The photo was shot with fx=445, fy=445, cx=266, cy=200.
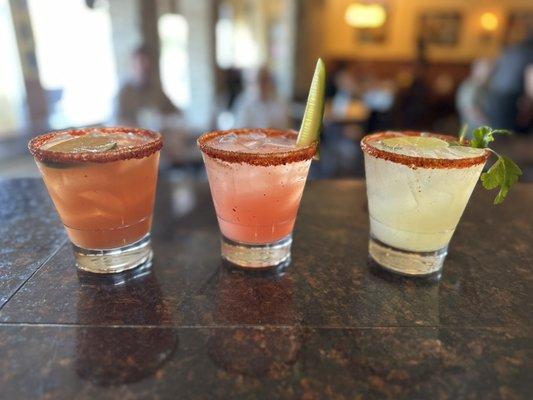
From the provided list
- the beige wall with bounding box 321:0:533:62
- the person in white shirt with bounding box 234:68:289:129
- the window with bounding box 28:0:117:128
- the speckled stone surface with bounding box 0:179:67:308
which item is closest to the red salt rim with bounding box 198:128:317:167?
the speckled stone surface with bounding box 0:179:67:308

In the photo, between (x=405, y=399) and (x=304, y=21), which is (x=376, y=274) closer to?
(x=405, y=399)

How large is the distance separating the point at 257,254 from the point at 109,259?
0.26 m

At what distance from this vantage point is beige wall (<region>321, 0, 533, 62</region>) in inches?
307

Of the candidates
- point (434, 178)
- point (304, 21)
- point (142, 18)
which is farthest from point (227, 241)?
point (304, 21)

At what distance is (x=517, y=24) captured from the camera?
7.73m

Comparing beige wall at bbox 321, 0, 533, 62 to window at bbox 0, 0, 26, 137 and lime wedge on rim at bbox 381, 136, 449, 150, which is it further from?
Answer: lime wedge on rim at bbox 381, 136, 449, 150

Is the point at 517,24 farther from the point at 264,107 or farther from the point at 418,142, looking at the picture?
the point at 418,142

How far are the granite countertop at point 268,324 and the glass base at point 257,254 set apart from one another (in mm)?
28

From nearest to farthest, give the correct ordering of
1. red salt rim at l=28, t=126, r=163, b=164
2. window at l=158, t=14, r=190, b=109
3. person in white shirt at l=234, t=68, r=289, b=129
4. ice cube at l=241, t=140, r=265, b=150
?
red salt rim at l=28, t=126, r=163, b=164 < ice cube at l=241, t=140, r=265, b=150 < person in white shirt at l=234, t=68, r=289, b=129 < window at l=158, t=14, r=190, b=109

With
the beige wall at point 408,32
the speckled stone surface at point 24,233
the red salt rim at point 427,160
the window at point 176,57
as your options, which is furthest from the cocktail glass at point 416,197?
the beige wall at point 408,32

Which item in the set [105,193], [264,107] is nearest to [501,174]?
[105,193]

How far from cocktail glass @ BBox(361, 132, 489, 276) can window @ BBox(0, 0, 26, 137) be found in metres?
3.21

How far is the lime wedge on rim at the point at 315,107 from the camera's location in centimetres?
75

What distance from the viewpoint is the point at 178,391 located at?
1.77 feet
